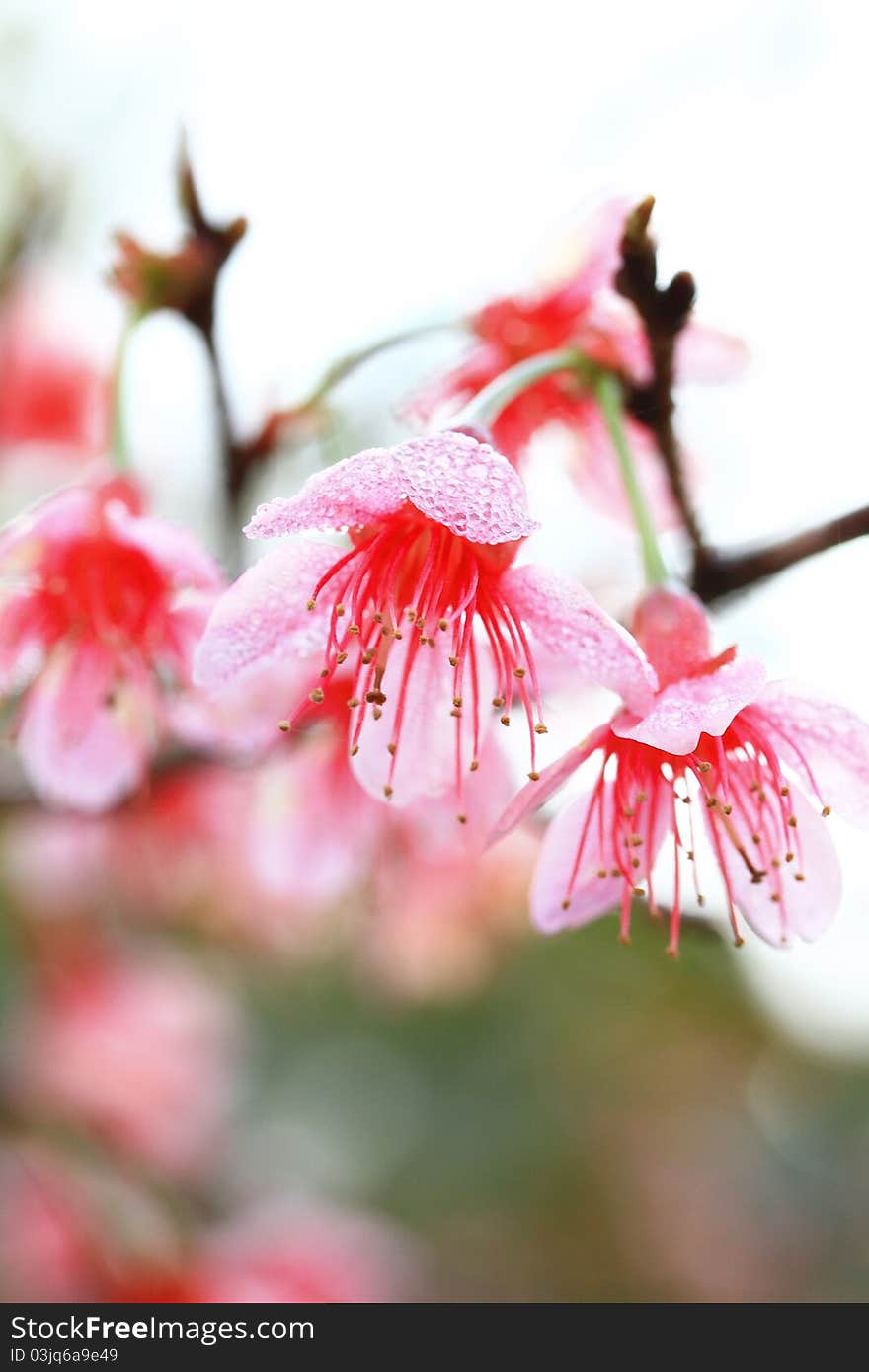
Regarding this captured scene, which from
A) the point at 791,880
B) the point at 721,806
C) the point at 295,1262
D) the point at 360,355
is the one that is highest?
the point at 360,355

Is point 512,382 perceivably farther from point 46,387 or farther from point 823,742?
point 46,387

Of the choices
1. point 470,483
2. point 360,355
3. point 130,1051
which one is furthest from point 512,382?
point 130,1051

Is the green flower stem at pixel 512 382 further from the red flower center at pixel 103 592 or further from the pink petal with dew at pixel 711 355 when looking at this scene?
the red flower center at pixel 103 592

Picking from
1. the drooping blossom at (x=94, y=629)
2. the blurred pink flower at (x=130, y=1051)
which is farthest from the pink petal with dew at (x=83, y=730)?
the blurred pink flower at (x=130, y=1051)

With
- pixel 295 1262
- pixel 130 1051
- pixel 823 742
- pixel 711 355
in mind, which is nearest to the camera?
pixel 823 742
